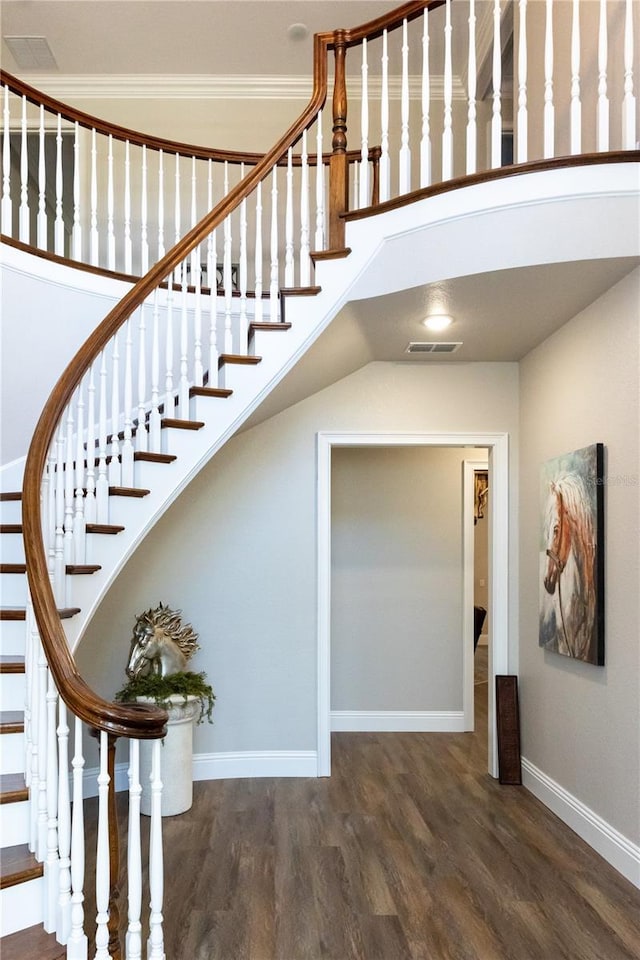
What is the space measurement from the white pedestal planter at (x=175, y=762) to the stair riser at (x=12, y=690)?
1199mm

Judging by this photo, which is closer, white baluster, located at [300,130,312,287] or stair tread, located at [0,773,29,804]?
stair tread, located at [0,773,29,804]

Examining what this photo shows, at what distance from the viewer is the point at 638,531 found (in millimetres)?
3035

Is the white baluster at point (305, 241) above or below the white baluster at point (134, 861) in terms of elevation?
above

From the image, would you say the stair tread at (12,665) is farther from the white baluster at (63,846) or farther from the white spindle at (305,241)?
the white spindle at (305,241)

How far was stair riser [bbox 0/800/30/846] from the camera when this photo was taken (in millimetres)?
2219

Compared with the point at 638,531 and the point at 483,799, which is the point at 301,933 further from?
the point at 638,531

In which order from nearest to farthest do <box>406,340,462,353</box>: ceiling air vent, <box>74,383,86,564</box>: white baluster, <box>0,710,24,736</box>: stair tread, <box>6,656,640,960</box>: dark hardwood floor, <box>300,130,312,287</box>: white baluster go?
1. <box>0,710,24,736</box>: stair tread
2. <box>6,656,640,960</box>: dark hardwood floor
3. <box>74,383,86,564</box>: white baluster
4. <box>300,130,312,287</box>: white baluster
5. <box>406,340,462,353</box>: ceiling air vent

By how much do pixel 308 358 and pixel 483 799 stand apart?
271 cm

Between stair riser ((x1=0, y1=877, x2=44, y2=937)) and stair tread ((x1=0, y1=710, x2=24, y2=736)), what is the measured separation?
52 centimetres

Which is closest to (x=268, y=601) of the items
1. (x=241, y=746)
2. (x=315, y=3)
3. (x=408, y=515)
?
(x=241, y=746)

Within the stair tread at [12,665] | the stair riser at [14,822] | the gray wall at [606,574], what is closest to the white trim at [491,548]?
the gray wall at [606,574]

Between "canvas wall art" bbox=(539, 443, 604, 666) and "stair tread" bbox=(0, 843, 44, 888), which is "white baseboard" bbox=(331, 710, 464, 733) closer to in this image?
"canvas wall art" bbox=(539, 443, 604, 666)

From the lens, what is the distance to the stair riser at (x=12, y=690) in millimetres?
2670

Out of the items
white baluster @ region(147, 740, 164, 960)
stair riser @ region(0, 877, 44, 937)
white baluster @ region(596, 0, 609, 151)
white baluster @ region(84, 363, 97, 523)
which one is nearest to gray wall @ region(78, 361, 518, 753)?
white baluster @ region(84, 363, 97, 523)
